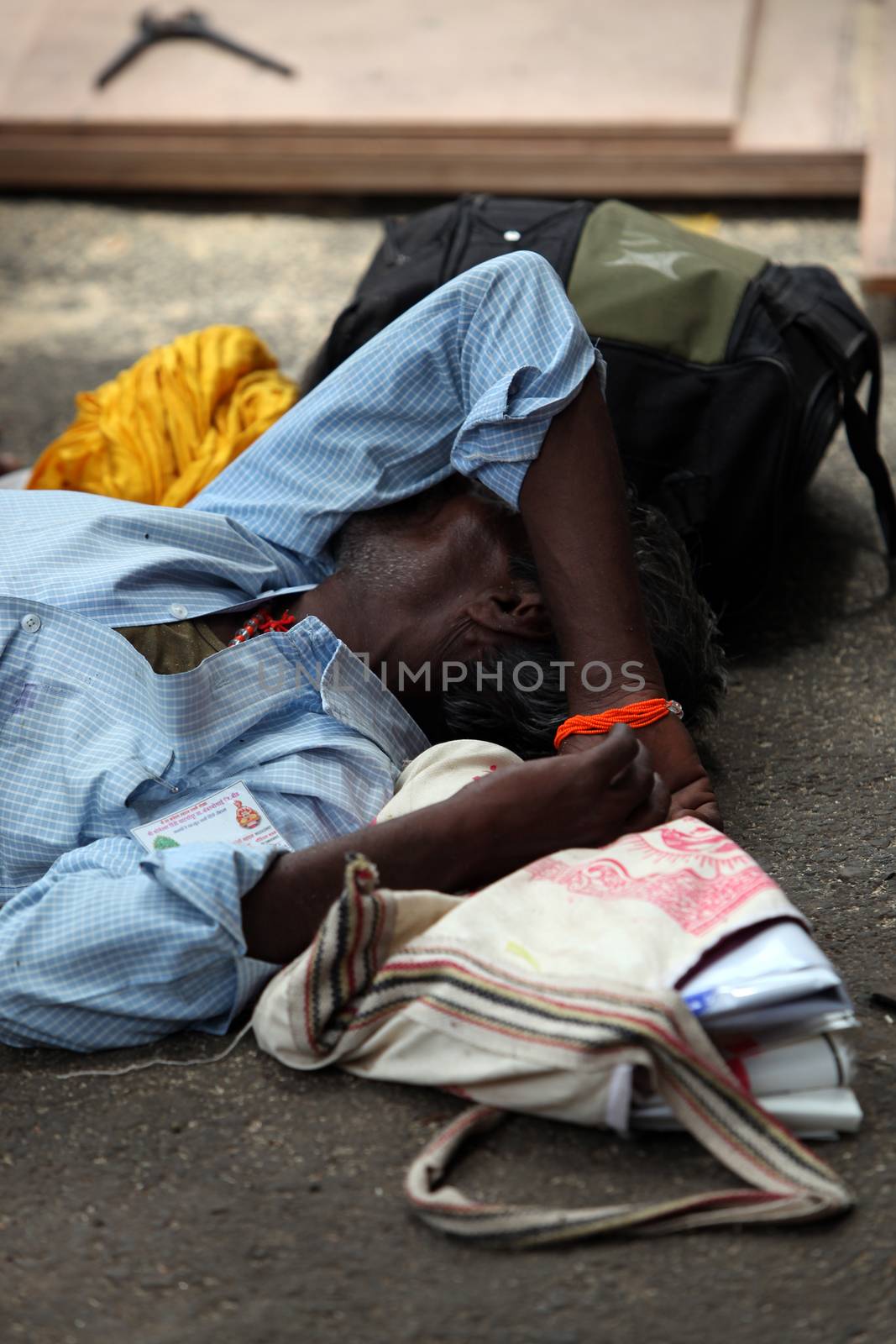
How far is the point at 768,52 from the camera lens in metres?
4.29

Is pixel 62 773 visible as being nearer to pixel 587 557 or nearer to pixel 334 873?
pixel 334 873

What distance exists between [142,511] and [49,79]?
294cm

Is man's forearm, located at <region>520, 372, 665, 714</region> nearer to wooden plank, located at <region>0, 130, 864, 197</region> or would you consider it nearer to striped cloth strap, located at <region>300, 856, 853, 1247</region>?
striped cloth strap, located at <region>300, 856, 853, 1247</region>

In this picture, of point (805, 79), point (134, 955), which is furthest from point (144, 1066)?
point (805, 79)

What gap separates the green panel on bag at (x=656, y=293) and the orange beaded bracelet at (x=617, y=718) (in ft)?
2.44

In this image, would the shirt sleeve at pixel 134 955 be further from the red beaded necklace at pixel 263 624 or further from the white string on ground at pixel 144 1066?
the red beaded necklace at pixel 263 624

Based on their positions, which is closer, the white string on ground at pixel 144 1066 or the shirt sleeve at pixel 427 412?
the white string on ground at pixel 144 1066

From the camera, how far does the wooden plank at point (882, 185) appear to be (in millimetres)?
3096

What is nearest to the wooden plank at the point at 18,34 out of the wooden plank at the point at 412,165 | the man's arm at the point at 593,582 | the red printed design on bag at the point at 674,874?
the wooden plank at the point at 412,165

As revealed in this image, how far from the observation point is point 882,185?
3.44m

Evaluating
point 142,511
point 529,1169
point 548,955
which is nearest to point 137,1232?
point 529,1169

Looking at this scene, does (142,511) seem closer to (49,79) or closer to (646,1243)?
(646,1243)

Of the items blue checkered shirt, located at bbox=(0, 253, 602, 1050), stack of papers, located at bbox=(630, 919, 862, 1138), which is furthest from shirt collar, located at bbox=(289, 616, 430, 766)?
stack of papers, located at bbox=(630, 919, 862, 1138)

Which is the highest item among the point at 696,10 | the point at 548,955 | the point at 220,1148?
the point at 696,10
